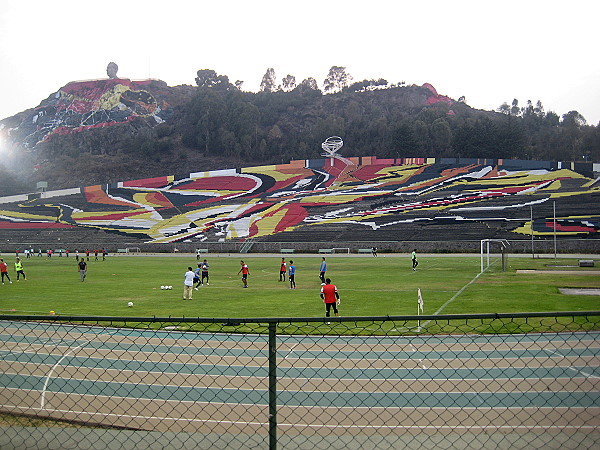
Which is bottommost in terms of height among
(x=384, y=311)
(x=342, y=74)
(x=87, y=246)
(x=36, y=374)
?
(x=87, y=246)

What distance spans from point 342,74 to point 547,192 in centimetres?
11778

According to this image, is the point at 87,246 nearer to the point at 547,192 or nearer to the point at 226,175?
the point at 226,175

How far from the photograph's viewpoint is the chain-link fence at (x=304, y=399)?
6738mm

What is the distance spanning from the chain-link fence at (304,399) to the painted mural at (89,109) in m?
151

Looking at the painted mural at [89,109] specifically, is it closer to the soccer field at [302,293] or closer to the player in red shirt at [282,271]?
the soccer field at [302,293]

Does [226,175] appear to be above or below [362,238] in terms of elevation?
above

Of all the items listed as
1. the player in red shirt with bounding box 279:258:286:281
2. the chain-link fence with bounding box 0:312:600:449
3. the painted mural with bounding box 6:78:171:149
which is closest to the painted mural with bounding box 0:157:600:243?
the player in red shirt with bounding box 279:258:286:281

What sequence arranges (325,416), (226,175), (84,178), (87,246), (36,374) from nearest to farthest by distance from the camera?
(325,416) < (36,374) < (87,246) < (226,175) < (84,178)

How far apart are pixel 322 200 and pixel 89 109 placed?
314 ft

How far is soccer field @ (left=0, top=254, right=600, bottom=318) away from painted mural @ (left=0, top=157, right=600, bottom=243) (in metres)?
31.5

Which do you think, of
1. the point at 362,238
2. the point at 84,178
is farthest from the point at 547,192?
the point at 84,178

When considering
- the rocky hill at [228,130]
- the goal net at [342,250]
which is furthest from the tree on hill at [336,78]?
the goal net at [342,250]

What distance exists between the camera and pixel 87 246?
7488 centimetres

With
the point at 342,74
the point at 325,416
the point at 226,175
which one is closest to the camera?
the point at 325,416
